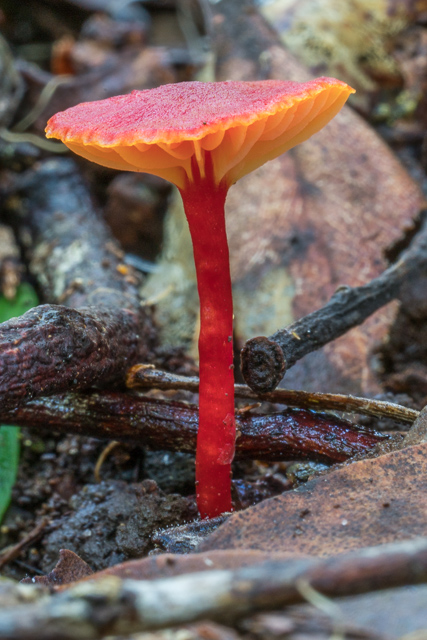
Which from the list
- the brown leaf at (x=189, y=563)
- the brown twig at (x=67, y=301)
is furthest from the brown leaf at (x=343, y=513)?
the brown twig at (x=67, y=301)

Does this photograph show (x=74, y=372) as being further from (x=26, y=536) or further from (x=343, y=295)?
(x=343, y=295)

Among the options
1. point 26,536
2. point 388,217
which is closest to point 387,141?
point 388,217

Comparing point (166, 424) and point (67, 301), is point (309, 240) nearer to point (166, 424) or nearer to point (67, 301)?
point (67, 301)

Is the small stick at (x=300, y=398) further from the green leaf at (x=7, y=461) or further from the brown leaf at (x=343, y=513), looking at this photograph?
the green leaf at (x=7, y=461)

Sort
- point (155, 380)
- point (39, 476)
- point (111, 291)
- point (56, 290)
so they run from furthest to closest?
1. point (56, 290)
2. point (111, 291)
3. point (39, 476)
4. point (155, 380)

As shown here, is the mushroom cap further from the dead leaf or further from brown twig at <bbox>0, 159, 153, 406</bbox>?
the dead leaf

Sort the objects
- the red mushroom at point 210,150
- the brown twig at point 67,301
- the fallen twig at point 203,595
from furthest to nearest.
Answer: the brown twig at point 67,301 < the red mushroom at point 210,150 < the fallen twig at point 203,595
